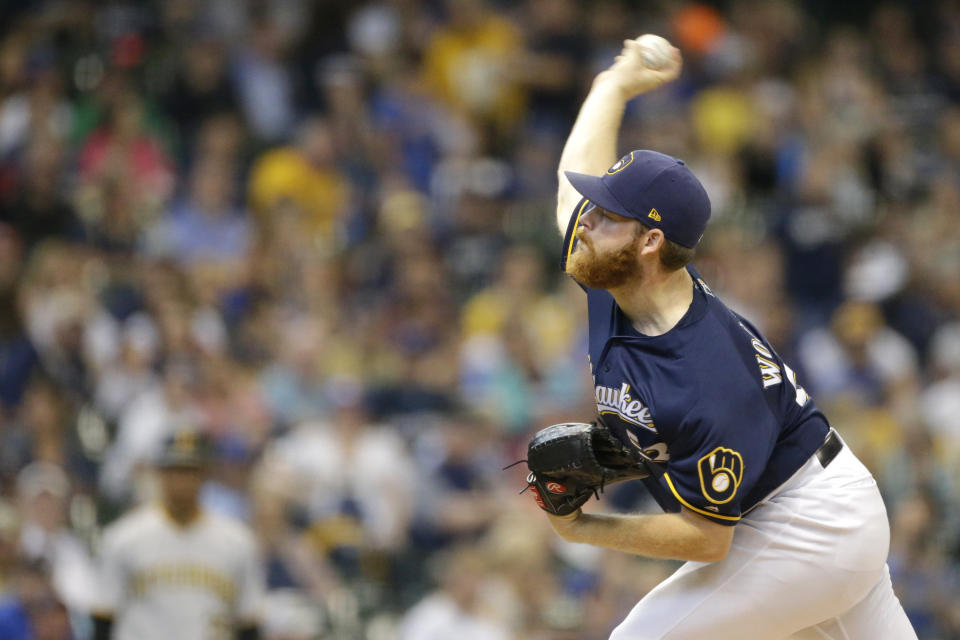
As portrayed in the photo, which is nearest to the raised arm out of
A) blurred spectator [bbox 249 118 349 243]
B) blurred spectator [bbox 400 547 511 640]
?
blurred spectator [bbox 400 547 511 640]

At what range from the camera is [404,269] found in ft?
33.4

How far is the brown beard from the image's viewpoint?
3.97 meters

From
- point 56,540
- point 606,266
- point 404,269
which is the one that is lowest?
point 56,540

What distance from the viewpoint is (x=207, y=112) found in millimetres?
11688

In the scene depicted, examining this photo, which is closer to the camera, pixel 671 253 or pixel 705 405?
pixel 705 405

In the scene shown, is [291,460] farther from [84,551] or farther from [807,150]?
[807,150]

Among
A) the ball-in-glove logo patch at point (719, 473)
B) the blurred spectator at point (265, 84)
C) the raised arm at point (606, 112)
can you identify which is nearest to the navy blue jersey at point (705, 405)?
the ball-in-glove logo patch at point (719, 473)

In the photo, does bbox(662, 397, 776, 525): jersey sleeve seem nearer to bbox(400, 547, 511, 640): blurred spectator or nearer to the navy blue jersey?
the navy blue jersey

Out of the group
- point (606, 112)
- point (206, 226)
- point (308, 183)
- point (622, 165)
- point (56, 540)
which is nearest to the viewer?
point (622, 165)

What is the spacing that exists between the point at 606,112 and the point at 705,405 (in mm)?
1434

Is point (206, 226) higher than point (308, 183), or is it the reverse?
point (308, 183)

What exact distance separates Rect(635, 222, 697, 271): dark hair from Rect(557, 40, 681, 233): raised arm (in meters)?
0.71

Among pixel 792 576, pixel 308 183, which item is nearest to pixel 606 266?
pixel 792 576

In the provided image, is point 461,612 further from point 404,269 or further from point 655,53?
point 655,53
